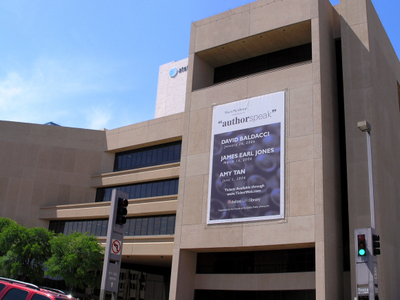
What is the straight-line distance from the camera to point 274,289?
1227 inches

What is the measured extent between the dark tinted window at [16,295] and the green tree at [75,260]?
2356 cm

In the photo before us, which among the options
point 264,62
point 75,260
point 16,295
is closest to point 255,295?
point 75,260

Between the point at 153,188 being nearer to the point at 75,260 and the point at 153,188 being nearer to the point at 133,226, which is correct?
the point at 133,226

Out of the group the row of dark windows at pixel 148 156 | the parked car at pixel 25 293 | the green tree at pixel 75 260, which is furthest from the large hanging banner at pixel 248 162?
the parked car at pixel 25 293

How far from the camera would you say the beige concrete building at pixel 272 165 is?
98.3 feet

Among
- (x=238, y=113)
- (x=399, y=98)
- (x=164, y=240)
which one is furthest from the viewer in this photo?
(x=399, y=98)

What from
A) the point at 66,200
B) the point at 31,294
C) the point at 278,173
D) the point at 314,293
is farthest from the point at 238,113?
the point at 31,294

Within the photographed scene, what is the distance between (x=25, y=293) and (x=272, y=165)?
22266 millimetres

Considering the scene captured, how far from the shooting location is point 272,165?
31.5 metres

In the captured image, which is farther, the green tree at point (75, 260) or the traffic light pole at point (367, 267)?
the green tree at point (75, 260)

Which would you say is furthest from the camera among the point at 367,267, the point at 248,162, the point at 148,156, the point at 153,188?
the point at 148,156

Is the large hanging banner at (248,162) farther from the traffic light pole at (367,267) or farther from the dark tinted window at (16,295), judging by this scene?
the dark tinted window at (16,295)

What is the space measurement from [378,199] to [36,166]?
3258cm

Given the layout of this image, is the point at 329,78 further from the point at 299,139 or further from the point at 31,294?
the point at 31,294
